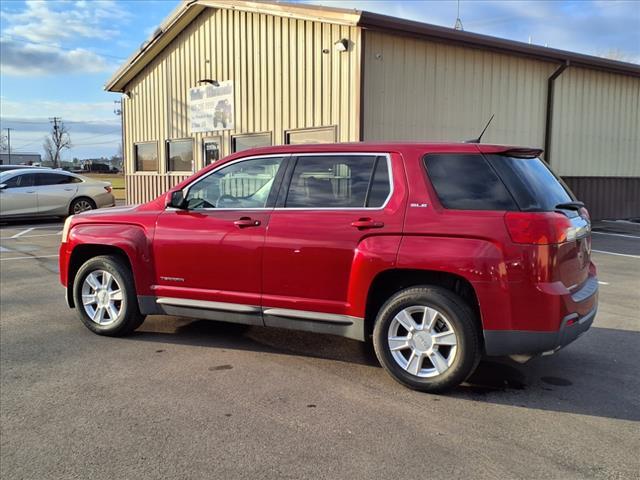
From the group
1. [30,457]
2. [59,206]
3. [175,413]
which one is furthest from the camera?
[59,206]

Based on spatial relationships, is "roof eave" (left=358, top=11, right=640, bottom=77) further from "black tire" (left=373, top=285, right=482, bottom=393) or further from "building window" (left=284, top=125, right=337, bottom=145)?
"black tire" (left=373, top=285, right=482, bottom=393)


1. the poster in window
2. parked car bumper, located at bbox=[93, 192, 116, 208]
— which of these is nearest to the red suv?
the poster in window

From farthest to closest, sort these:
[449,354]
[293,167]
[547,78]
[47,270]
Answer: [547,78], [47,270], [293,167], [449,354]

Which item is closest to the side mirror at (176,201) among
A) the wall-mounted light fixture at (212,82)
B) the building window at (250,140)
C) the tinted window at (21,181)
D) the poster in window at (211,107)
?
the building window at (250,140)

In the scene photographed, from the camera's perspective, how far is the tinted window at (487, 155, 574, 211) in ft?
12.6

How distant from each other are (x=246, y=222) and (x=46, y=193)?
13.5m

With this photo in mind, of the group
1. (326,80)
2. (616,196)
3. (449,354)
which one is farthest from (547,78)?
(449,354)

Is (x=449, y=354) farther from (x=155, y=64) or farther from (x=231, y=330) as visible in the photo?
(x=155, y=64)

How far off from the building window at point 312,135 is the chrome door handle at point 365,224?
24.6 feet

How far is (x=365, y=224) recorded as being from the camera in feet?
13.6

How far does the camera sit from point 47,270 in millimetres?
8953

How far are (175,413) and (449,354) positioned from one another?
1.94 m

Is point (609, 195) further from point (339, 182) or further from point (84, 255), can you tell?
point (84, 255)

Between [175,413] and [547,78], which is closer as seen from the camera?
[175,413]
